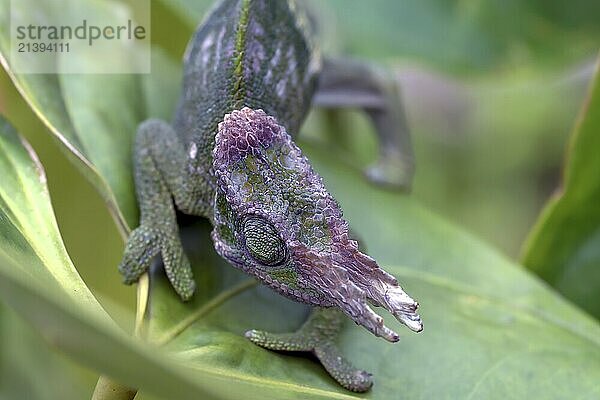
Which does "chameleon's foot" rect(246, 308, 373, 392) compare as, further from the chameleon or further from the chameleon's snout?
the chameleon's snout

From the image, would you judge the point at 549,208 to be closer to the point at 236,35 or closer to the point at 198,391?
the point at 236,35

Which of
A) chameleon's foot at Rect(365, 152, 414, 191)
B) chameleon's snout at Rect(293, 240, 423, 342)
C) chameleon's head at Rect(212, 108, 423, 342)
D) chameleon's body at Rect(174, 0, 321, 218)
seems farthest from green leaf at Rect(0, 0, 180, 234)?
chameleon's foot at Rect(365, 152, 414, 191)

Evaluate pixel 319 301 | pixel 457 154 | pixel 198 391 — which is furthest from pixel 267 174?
pixel 457 154

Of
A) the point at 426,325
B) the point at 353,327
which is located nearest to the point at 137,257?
the point at 353,327

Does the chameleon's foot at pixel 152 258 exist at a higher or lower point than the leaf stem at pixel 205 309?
higher

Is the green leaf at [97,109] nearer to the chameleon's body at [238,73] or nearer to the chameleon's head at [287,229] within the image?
the chameleon's body at [238,73]
